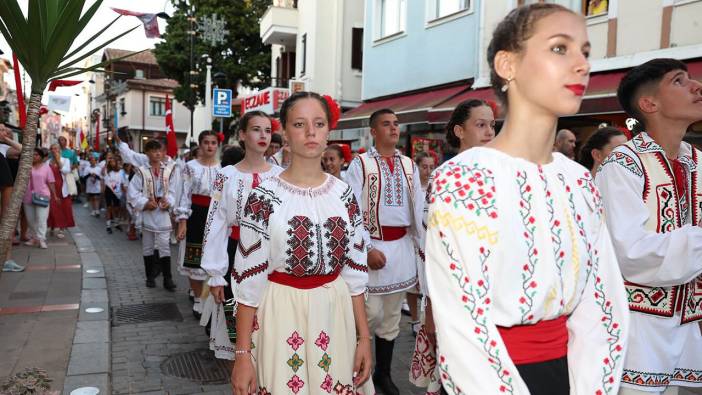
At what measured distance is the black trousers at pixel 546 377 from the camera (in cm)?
171

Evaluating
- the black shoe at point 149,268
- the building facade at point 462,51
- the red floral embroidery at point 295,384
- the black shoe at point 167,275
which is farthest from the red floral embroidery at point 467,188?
the black shoe at point 149,268

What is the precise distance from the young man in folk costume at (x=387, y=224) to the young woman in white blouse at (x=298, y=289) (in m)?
1.72

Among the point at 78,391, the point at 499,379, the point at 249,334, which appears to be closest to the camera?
the point at 499,379

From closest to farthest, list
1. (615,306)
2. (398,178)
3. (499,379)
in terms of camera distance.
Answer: (499,379) → (615,306) → (398,178)

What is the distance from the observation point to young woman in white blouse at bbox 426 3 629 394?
5.31 feet

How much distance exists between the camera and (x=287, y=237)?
2730 mm

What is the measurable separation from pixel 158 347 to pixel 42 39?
3.84 meters

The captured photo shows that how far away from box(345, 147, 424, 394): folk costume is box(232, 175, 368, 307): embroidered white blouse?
1.76 m

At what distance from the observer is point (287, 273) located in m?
2.80

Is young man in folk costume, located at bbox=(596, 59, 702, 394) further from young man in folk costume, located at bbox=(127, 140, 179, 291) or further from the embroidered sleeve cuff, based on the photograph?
young man in folk costume, located at bbox=(127, 140, 179, 291)

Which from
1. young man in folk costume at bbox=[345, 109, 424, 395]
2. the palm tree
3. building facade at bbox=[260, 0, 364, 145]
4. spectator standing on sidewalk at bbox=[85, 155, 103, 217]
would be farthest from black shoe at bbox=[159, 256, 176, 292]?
building facade at bbox=[260, 0, 364, 145]

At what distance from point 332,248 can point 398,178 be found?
7.15ft

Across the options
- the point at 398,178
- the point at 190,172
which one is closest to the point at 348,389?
the point at 398,178

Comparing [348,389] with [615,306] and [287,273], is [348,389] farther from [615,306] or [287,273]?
[615,306]
